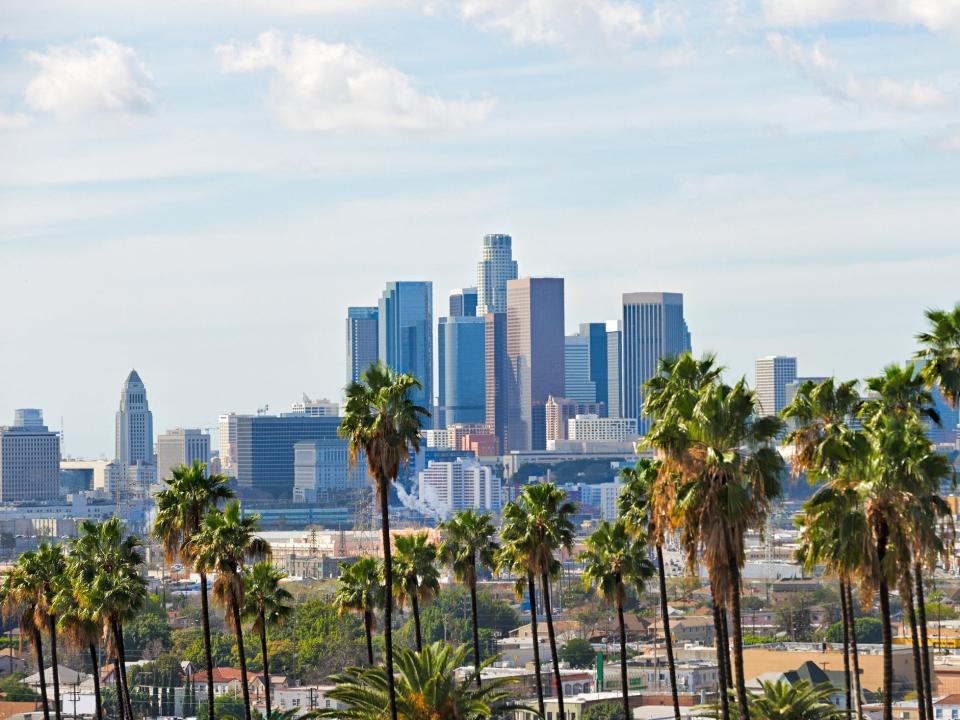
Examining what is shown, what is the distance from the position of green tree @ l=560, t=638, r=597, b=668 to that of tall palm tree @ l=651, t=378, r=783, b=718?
461 feet

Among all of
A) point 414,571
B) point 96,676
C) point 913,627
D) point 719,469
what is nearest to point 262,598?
point 414,571

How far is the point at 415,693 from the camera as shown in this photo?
53125mm

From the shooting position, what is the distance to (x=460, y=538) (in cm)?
6619

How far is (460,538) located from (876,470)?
27880 mm

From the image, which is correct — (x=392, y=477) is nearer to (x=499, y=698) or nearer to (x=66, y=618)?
(x=499, y=698)

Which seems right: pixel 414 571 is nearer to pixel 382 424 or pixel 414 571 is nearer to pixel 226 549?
pixel 226 549

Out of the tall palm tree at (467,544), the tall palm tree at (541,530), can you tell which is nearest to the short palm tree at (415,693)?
the tall palm tree at (541,530)

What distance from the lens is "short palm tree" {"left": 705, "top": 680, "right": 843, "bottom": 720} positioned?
5100cm

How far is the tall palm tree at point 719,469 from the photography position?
128 feet

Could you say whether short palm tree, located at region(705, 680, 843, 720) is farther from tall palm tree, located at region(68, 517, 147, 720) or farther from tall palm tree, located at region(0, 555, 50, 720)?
tall palm tree, located at region(0, 555, 50, 720)

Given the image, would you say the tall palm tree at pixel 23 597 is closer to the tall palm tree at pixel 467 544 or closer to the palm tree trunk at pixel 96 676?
the palm tree trunk at pixel 96 676

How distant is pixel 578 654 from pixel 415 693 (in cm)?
13059

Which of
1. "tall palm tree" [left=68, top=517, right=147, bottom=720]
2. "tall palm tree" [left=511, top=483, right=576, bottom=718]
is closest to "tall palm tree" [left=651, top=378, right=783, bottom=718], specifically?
"tall palm tree" [left=511, top=483, right=576, bottom=718]

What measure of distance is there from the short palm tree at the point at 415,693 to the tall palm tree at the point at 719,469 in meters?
14.3
